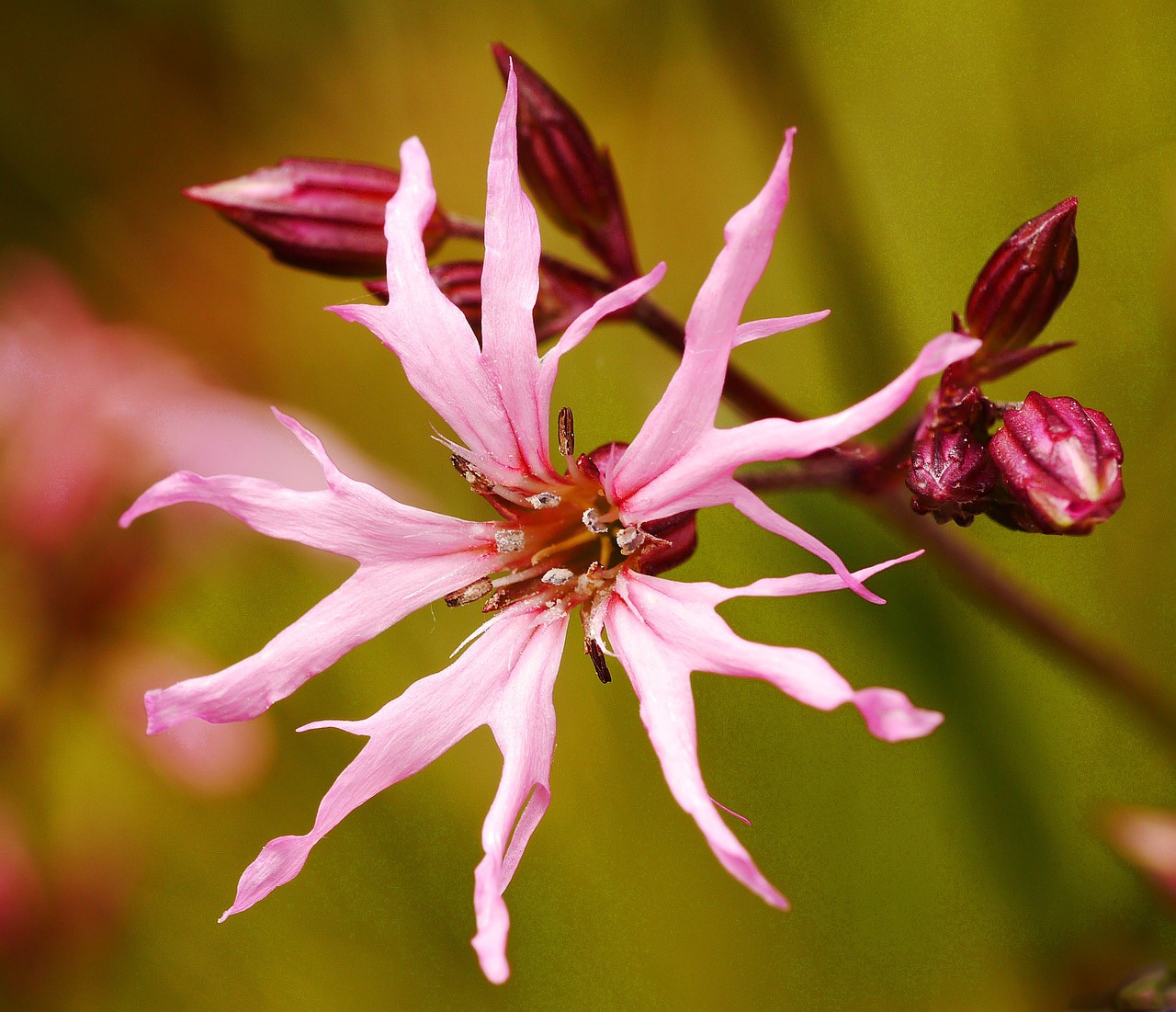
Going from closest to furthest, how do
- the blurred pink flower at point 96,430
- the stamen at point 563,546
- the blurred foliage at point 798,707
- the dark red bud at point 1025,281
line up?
the dark red bud at point 1025,281 < the stamen at point 563,546 < the blurred foliage at point 798,707 < the blurred pink flower at point 96,430

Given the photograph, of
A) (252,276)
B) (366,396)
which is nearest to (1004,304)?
(366,396)

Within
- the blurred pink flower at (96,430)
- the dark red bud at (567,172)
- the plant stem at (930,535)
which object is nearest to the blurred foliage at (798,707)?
the blurred pink flower at (96,430)

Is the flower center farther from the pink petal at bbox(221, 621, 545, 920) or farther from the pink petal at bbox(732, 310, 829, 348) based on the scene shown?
the pink petal at bbox(732, 310, 829, 348)

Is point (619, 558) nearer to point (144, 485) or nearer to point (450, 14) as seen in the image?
point (144, 485)

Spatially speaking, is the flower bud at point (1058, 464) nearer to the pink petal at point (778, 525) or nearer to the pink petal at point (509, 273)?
the pink petal at point (778, 525)

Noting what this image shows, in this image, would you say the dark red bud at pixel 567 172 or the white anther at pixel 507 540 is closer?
the white anther at pixel 507 540

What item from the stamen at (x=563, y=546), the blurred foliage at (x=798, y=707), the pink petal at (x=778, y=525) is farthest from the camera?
the blurred foliage at (x=798, y=707)
